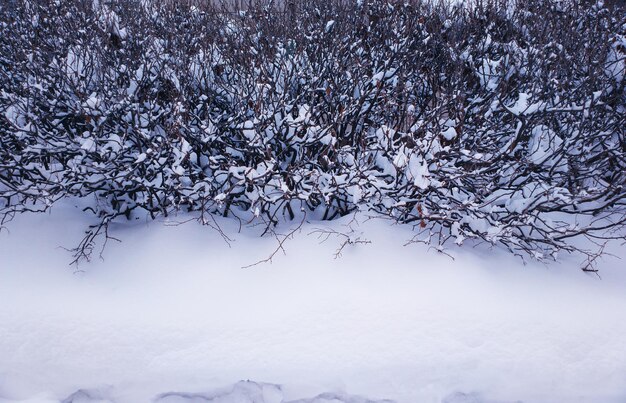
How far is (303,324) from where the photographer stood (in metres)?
3.99

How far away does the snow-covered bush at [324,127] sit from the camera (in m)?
4.39

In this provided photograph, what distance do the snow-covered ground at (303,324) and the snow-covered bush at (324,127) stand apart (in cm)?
35

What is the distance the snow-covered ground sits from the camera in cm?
374

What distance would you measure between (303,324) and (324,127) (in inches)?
72.7

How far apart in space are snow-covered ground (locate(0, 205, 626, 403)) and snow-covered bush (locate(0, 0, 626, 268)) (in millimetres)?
349

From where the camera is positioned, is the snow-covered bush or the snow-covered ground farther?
the snow-covered bush

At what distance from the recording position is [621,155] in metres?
4.45

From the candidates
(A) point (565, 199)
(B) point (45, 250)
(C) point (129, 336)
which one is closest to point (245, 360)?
(C) point (129, 336)

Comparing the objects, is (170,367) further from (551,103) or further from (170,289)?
(551,103)

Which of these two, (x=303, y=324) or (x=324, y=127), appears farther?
(x=324, y=127)

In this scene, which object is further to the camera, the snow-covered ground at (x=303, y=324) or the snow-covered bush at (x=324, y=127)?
the snow-covered bush at (x=324, y=127)

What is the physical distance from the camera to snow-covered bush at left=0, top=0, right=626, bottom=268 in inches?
173

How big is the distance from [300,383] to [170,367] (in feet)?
3.37

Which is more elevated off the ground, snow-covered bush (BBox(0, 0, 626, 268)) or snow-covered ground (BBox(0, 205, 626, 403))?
snow-covered bush (BBox(0, 0, 626, 268))
